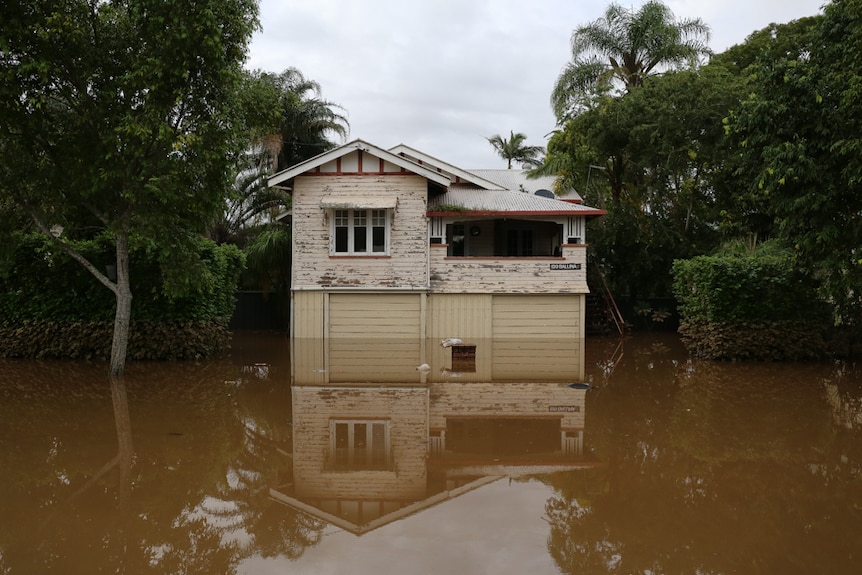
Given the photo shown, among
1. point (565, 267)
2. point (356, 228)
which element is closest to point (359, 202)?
point (356, 228)

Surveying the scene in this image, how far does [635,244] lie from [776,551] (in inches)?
925

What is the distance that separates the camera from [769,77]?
16703 millimetres

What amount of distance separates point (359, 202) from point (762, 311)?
1178 centimetres

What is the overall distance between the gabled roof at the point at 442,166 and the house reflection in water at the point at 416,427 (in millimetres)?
7423

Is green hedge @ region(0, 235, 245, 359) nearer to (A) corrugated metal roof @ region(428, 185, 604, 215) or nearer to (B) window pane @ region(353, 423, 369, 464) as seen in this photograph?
(A) corrugated metal roof @ region(428, 185, 604, 215)

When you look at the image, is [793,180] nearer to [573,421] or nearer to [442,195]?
[573,421]

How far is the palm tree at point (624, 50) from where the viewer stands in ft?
97.6

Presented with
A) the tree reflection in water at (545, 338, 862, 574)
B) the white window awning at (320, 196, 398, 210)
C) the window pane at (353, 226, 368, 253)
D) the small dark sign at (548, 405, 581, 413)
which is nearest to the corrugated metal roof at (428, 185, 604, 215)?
the white window awning at (320, 196, 398, 210)

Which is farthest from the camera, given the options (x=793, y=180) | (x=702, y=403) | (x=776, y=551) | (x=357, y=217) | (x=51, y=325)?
(x=357, y=217)

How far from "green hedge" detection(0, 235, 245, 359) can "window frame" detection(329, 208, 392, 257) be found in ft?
13.9

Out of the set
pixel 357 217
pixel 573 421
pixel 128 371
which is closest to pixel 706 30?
pixel 357 217

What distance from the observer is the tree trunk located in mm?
15930

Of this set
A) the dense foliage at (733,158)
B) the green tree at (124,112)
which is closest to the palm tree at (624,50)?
the dense foliage at (733,158)

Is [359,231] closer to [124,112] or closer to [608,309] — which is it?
[124,112]
